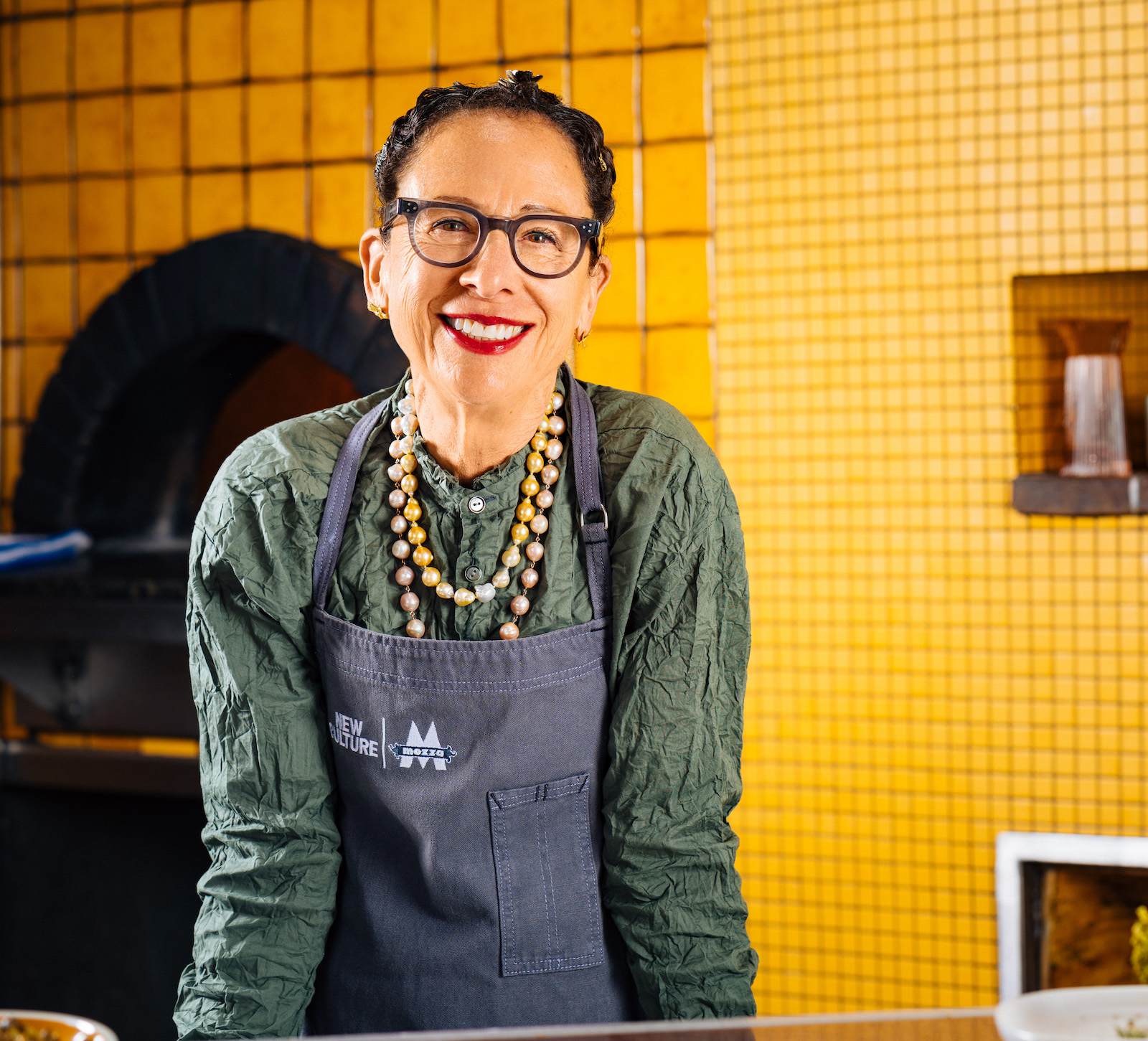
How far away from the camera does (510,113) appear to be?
1103mm

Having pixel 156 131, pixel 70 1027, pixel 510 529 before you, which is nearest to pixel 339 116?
pixel 156 131

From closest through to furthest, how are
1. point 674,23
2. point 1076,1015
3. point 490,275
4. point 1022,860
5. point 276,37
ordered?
point 1076,1015 < point 490,275 < point 1022,860 < point 674,23 < point 276,37

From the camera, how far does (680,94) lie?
2.21m

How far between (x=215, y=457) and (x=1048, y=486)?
6.77ft

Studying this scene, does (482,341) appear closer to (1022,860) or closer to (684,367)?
(684,367)

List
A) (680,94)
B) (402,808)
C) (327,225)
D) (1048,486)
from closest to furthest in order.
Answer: (402,808) < (1048,486) < (680,94) < (327,225)

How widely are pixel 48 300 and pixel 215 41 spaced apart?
768 mm

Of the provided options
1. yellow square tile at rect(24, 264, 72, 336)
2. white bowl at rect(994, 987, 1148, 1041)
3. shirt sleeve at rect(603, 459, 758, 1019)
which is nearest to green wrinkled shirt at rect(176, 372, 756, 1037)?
shirt sleeve at rect(603, 459, 758, 1019)

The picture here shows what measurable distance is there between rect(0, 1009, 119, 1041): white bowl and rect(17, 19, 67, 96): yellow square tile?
2468 mm

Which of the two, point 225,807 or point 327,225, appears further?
point 327,225

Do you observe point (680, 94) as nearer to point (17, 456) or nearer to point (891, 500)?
point (891, 500)

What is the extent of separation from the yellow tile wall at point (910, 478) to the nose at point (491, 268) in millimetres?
1218

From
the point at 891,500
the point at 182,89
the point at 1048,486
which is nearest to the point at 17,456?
the point at 182,89

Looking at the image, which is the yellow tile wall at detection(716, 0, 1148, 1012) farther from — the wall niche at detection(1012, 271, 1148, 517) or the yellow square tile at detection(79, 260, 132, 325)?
the yellow square tile at detection(79, 260, 132, 325)
